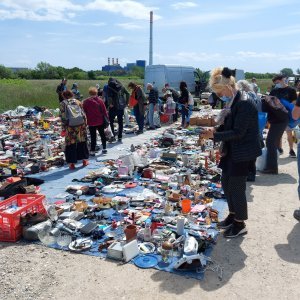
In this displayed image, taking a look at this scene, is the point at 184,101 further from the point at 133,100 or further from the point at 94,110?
the point at 94,110

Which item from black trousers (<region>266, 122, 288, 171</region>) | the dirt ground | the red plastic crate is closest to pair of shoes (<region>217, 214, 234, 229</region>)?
the dirt ground

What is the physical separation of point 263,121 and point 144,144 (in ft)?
13.2

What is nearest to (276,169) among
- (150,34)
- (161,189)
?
(161,189)

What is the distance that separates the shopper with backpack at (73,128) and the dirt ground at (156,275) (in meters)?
3.07

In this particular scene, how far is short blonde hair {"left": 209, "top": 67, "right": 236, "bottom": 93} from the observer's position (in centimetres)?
383

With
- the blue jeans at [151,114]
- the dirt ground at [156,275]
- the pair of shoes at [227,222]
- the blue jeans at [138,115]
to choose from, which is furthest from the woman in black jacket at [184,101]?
the dirt ground at [156,275]

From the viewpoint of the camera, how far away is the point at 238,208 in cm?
406

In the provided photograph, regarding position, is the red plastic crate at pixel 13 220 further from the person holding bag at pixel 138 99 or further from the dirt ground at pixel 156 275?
the person holding bag at pixel 138 99

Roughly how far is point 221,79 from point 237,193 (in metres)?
1.31

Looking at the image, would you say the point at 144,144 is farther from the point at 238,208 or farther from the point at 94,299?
the point at 94,299

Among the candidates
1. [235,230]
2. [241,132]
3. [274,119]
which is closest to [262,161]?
[274,119]

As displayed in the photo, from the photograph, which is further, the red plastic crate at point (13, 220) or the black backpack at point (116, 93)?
the black backpack at point (116, 93)

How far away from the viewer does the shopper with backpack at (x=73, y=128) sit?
6.67 m

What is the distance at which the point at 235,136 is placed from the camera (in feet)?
12.2
